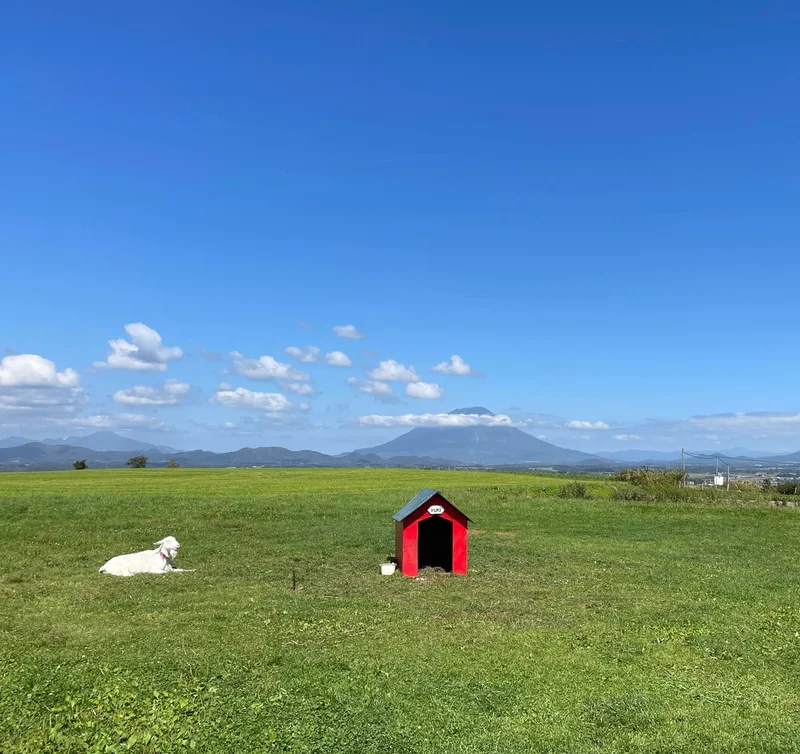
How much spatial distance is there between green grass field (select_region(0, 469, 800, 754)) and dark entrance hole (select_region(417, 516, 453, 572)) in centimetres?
124

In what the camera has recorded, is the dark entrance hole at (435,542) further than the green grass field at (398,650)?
Yes

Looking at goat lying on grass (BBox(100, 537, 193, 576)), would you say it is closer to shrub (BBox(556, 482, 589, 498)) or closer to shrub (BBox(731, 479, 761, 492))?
shrub (BBox(556, 482, 589, 498))

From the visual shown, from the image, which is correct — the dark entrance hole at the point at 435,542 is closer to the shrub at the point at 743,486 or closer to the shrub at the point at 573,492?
the shrub at the point at 573,492

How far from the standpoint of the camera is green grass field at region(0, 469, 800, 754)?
7738 millimetres

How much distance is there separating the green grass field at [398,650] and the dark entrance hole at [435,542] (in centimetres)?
124

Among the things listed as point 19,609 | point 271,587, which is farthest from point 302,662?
point 19,609

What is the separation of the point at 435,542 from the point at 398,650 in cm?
913

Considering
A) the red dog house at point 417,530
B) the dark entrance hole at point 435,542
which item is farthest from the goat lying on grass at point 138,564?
the dark entrance hole at point 435,542

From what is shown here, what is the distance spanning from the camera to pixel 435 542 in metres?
19.8

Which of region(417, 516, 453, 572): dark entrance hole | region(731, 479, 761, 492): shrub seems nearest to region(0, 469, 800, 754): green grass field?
region(417, 516, 453, 572): dark entrance hole

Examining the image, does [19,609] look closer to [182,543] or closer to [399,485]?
[182,543]

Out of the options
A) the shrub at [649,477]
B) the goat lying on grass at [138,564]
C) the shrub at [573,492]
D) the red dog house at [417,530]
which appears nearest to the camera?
the goat lying on grass at [138,564]

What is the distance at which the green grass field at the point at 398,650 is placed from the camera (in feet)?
25.4

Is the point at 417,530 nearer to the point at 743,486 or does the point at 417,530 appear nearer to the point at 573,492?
the point at 573,492
